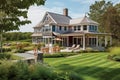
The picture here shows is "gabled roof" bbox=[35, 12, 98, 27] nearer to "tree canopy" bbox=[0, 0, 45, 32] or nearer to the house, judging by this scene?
the house

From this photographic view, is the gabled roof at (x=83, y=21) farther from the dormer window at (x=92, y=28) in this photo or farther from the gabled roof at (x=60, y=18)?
the gabled roof at (x=60, y=18)

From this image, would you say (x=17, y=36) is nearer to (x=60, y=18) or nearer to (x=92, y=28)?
(x=60, y=18)

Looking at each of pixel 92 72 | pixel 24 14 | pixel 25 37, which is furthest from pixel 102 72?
pixel 25 37

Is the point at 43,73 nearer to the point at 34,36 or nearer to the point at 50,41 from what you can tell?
the point at 50,41

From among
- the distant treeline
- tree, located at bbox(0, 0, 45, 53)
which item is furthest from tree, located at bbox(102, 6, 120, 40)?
tree, located at bbox(0, 0, 45, 53)

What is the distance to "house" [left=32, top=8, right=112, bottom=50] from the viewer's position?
53.3 metres

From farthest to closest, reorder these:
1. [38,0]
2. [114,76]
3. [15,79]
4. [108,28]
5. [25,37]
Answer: [25,37] < [108,28] < [114,76] < [38,0] < [15,79]

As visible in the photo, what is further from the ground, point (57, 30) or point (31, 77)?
point (57, 30)

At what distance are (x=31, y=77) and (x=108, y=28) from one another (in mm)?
46427

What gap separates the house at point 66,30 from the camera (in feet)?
175

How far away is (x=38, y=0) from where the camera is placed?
40.4ft

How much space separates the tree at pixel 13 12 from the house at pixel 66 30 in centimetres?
3770

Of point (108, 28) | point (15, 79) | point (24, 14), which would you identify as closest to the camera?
point (15, 79)

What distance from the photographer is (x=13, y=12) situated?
528 inches
